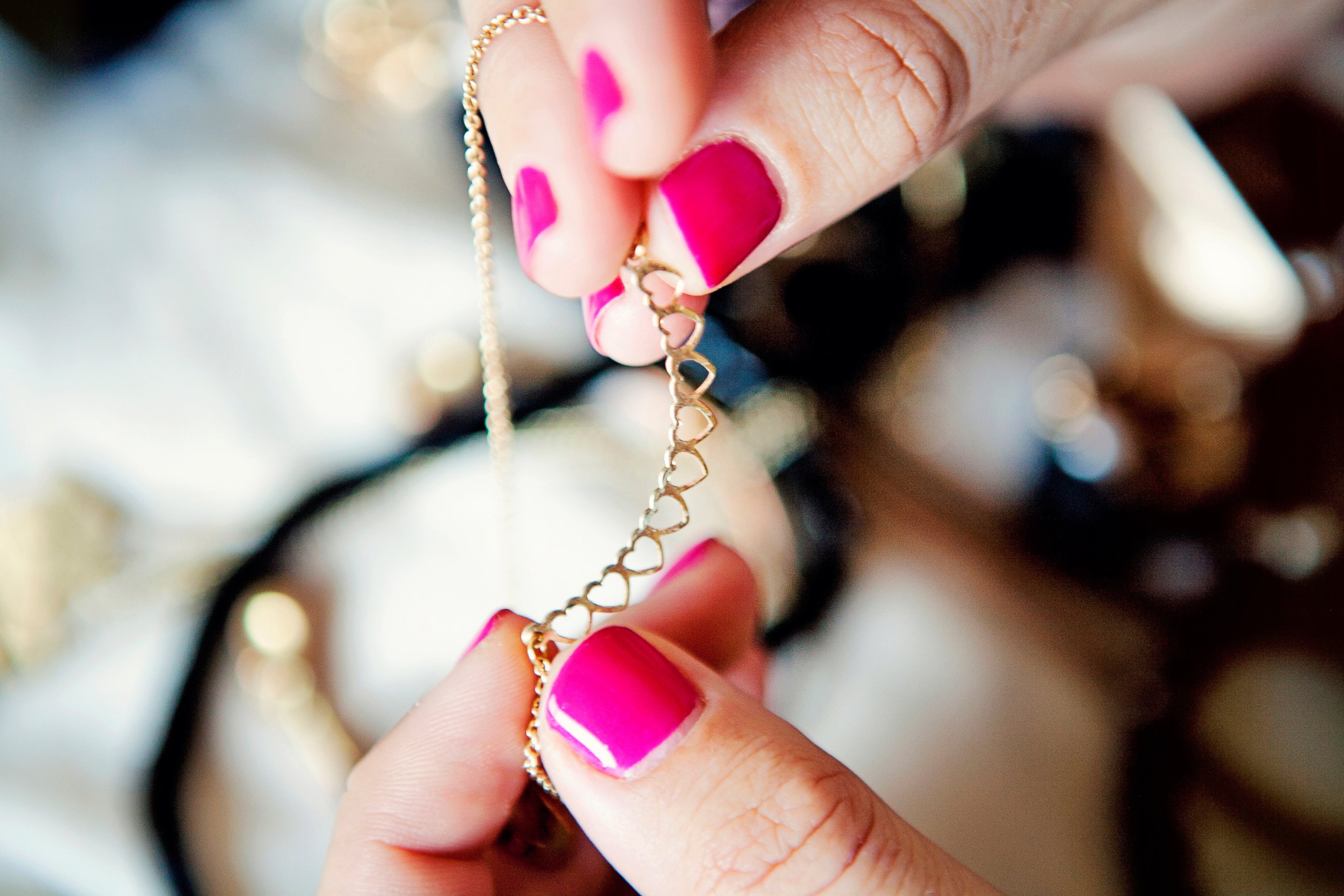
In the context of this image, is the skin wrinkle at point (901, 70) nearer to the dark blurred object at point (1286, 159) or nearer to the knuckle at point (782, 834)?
the knuckle at point (782, 834)

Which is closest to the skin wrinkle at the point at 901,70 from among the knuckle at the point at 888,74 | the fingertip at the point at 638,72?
the knuckle at the point at 888,74

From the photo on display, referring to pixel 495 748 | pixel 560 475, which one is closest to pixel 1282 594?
pixel 560 475

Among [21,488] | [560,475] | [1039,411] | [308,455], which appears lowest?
[1039,411]

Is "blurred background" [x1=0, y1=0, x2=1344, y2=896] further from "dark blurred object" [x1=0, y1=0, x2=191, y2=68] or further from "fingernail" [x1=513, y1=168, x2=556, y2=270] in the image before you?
"fingernail" [x1=513, y1=168, x2=556, y2=270]

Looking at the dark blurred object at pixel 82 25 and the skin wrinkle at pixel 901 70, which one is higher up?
the dark blurred object at pixel 82 25

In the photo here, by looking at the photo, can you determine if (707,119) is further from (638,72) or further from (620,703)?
(620,703)

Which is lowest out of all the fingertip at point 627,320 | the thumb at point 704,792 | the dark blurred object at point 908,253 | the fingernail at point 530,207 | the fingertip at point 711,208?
the dark blurred object at point 908,253

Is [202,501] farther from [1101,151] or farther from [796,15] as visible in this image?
[1101,151]
